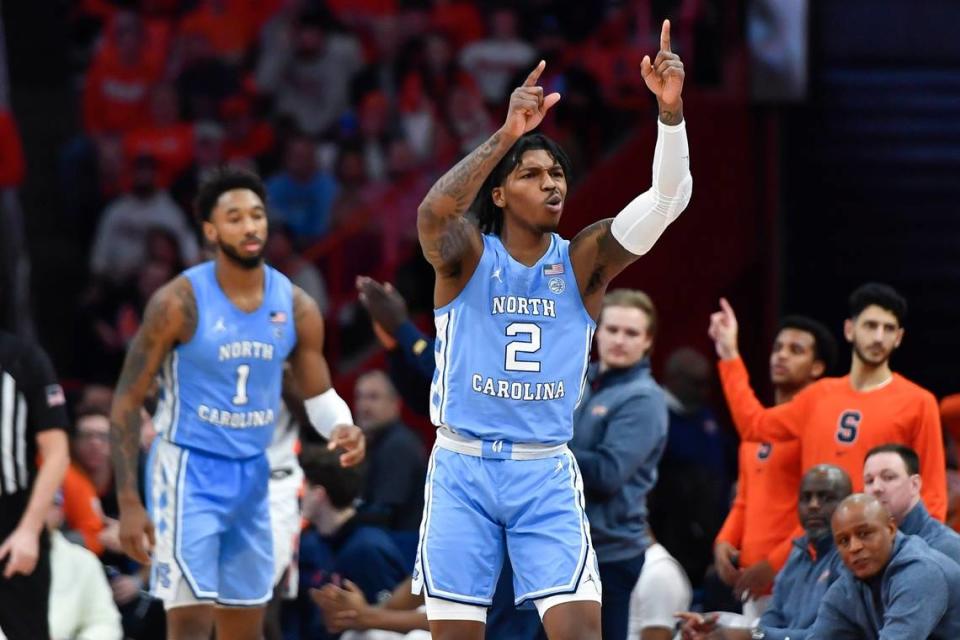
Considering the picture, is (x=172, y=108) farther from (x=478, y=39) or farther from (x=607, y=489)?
(x=607, y=489)

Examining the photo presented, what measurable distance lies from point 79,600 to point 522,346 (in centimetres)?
368

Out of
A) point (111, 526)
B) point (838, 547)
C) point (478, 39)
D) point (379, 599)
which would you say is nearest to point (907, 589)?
point (838, 547)

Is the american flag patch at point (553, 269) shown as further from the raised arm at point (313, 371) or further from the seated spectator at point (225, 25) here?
the seated spectator at point (225, 25)

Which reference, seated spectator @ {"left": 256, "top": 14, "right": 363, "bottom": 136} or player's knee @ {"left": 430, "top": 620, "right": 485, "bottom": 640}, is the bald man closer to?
player's knee @ {"left": 430, "top": 620, "right": 485, "bottom": 640}

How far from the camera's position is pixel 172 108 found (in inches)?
565

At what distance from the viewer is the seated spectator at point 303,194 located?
1384 cm

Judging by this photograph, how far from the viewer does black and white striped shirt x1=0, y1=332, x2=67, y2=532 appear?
7.51 meters

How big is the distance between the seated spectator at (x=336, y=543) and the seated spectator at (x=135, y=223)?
14.9ft

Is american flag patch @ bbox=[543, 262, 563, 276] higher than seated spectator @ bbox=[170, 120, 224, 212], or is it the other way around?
seated spectator @ bbox=[170, 120, 224, 212]

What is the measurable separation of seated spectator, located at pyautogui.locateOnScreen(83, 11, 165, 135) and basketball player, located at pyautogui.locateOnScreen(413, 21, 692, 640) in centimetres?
872

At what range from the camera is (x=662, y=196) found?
612 cm

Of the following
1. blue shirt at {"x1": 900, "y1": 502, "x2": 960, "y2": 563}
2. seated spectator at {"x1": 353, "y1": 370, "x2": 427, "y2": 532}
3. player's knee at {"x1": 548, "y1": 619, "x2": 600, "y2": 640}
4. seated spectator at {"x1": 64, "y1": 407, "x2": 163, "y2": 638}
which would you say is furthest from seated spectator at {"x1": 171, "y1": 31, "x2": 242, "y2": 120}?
player's knee at {"x1": 548, "y1": 619, "x2": 600, "y2": 640}

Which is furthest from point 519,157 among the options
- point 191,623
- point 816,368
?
point 816,368

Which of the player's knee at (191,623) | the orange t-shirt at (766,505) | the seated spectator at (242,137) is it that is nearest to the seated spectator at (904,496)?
the orange t-shirt at (766,505)
